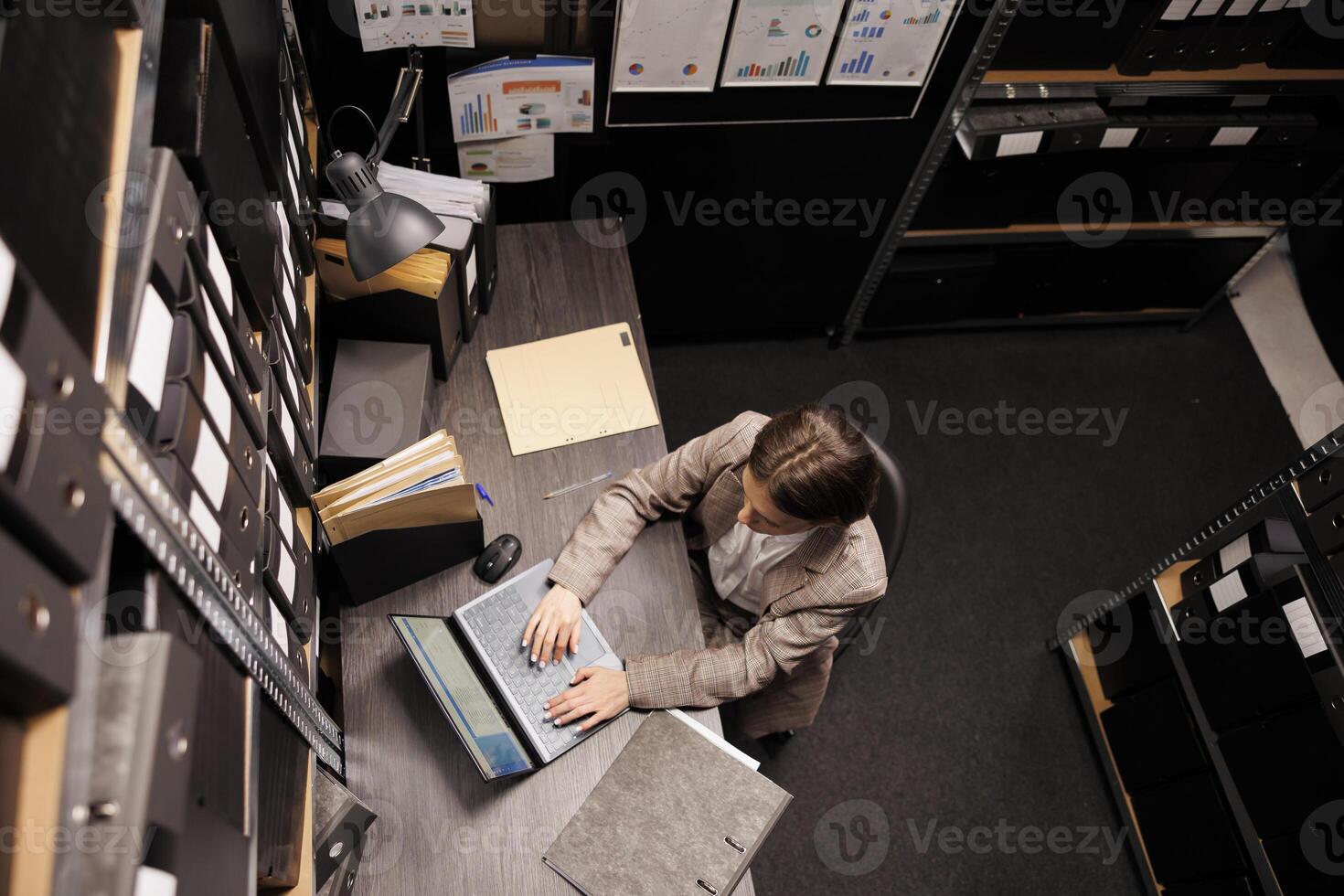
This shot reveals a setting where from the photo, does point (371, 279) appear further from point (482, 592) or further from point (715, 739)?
point (715, 739)

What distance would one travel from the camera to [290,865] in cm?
105

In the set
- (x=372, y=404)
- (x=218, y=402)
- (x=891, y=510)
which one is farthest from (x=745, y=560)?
(x=218, y=402)

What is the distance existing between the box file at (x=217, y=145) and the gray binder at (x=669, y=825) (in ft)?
2.82

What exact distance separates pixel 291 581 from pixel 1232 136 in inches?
106

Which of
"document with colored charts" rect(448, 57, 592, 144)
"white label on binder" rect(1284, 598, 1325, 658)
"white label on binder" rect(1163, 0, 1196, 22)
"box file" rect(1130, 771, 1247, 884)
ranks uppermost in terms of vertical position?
"white label on binder" rect(1163, 0, 1196, 22)

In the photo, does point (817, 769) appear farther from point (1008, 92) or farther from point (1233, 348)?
point (1233, 348)

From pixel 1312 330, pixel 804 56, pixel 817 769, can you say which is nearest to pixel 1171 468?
pixel 1312 330

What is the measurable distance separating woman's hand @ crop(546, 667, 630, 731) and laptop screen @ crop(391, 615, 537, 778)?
82mm

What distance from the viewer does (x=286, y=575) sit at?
116 cm

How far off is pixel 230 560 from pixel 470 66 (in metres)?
1.30

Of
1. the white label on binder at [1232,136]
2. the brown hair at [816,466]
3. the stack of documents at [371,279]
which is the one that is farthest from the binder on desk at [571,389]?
the white label on binder at [1232,136]

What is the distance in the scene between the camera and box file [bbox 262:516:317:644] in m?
1.08
